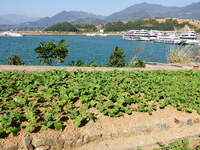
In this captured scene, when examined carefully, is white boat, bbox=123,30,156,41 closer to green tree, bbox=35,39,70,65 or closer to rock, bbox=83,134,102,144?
green tree, bbox=35,39,70,65

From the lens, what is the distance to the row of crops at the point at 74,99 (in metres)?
3.56

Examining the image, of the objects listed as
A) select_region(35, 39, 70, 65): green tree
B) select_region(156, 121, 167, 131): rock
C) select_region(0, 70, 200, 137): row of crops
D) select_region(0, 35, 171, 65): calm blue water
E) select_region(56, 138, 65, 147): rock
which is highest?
select_region(35, 39, 70, 65): green tree

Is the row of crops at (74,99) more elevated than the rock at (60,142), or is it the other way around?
the row of crops at (74,99)

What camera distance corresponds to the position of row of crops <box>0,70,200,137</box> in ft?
11.7

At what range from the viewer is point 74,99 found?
14.7 feet

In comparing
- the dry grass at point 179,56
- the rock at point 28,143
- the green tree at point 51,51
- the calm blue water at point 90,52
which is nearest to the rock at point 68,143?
the rock at point 28,143

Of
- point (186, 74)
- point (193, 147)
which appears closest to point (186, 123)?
point (193, 147)

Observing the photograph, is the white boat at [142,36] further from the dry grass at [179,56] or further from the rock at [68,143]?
the rock at [68,143]

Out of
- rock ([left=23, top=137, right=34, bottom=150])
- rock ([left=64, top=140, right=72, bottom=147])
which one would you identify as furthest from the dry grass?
rock ([left=23, top=137, right=34, bottom=150])

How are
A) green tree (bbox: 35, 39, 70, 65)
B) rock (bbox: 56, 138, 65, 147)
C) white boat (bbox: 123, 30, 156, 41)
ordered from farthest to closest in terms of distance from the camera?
white boat (bbox: 123, 30, 156, 41) → green tree (bbox: 35, 39, 70, 65) → rock (bbox: 56, 138, 65, 147)

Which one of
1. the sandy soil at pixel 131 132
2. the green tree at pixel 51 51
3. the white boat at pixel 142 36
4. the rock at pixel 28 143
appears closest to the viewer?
the rock at pixel 28 143

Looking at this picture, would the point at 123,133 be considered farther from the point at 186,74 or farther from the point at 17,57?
the point at 17,57

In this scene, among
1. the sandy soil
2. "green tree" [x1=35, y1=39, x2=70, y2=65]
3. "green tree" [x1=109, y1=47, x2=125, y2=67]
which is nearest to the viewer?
the sandy soil

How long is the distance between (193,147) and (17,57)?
8.89m
